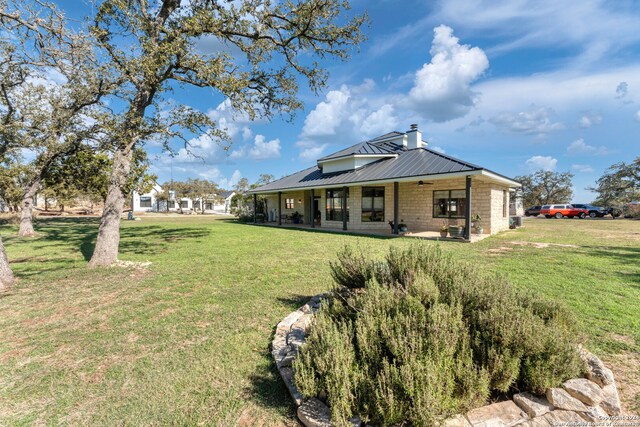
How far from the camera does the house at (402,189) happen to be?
13266mm

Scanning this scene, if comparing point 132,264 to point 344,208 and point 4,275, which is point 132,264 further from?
point 344,208

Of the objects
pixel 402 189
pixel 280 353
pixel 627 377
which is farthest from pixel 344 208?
pixel 627 377

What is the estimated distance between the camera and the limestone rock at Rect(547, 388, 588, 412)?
212 cm

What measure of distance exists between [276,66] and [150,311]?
877 cm

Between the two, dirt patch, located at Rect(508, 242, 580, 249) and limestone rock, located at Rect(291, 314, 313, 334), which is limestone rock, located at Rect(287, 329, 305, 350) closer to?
limestone rock, located at Rect(291, 314, 313, 334)

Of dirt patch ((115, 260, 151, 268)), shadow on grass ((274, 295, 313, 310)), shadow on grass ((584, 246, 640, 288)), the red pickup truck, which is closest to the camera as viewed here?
shadow on grass ((274, 295, 313, 310))

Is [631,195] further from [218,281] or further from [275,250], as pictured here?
[218,281]

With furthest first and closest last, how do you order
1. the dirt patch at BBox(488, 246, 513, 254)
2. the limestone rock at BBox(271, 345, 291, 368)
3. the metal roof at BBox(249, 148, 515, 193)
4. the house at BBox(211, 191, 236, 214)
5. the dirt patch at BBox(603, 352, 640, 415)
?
the house at BBox(211, 191, 236, 214) → the metal roof at BBox(249, 148, 515, 193) → the dirt patch at BBox(488, 246, 513, 254) → the limestone rock at BBox(271, 345, 291, 368) → the dirt patch at BBox(603, 352, 640, 415)

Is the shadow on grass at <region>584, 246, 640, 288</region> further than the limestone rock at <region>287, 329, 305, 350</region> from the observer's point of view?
Yes

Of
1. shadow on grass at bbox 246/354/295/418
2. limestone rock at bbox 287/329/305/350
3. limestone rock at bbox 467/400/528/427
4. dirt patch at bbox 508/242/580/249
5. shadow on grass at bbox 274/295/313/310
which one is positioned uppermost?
dirt patch at bbox 508/242/580/249

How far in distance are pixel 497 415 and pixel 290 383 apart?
165 centimetres

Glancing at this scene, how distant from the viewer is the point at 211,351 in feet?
10.8

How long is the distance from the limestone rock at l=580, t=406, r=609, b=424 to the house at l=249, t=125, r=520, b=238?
32.8 ft

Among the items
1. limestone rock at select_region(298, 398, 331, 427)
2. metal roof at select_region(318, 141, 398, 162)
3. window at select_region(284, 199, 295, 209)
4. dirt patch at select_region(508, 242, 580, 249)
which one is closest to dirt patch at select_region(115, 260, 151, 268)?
limestone rock at select_region(298, 398, 331, 427)
